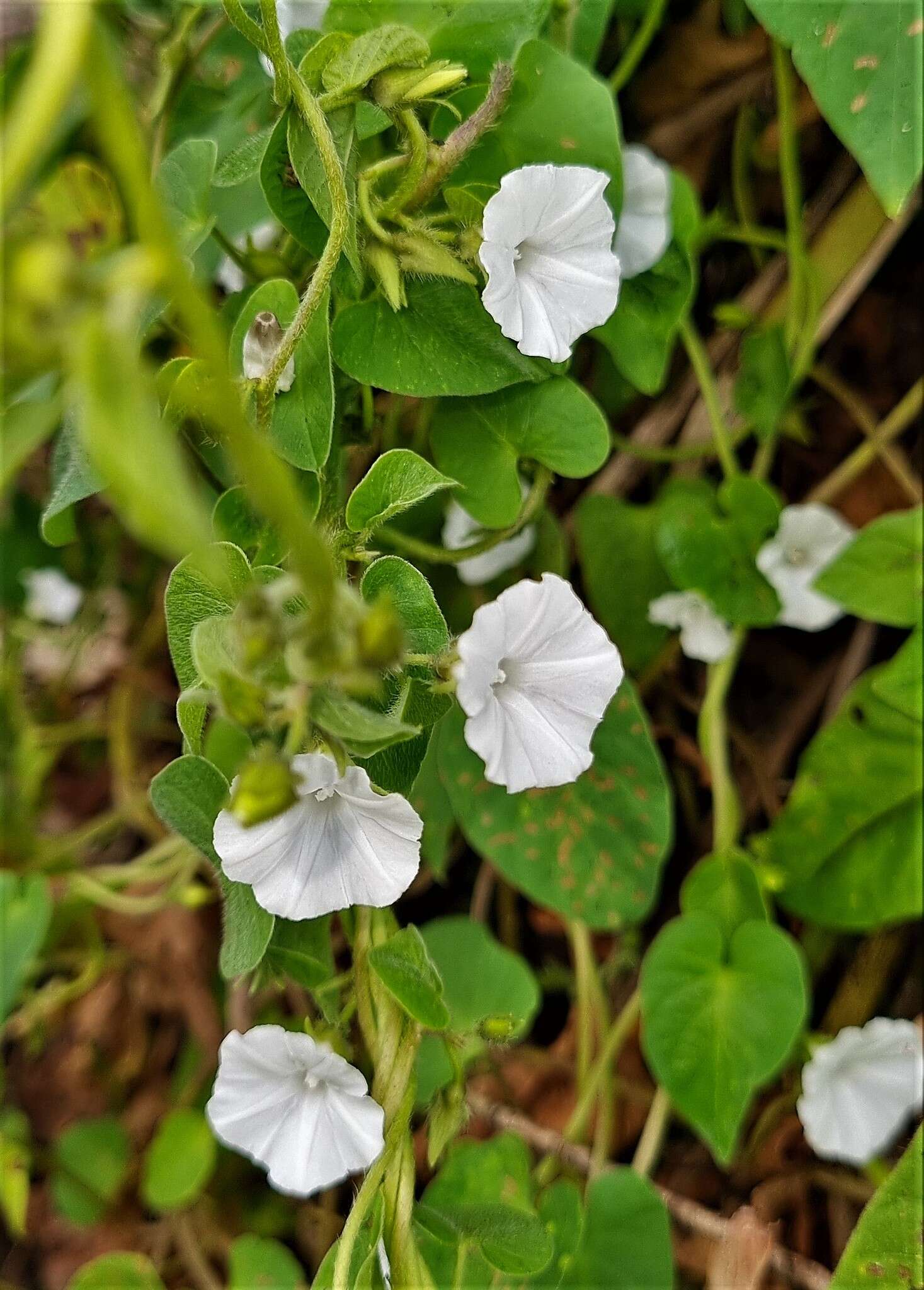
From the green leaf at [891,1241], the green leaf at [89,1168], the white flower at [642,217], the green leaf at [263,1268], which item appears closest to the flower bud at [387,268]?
the white flower at [642,217]

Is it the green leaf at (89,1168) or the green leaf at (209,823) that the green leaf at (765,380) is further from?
the green leaf at (89,1168)

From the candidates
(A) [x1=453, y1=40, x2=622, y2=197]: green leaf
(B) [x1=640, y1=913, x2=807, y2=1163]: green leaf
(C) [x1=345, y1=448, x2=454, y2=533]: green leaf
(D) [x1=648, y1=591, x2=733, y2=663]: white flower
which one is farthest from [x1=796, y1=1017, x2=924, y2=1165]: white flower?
(A) [x1=453, y1=40, x2=622, y2=197]: green leaf

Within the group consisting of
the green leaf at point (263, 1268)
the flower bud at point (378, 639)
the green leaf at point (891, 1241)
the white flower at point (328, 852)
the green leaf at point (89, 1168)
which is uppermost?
the flower bud at point (378, 639)

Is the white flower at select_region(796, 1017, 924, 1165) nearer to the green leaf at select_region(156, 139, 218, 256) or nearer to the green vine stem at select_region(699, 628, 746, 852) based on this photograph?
the green vine stem at select_region(699, 628, 746, 852)

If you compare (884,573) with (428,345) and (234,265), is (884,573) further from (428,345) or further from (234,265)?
(234,265)

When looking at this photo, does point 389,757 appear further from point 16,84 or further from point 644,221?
point 16,84

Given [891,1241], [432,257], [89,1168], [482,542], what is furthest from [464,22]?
[89,1168]

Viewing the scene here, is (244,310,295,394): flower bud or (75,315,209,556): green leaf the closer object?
(75,315,209,556): green leaf
